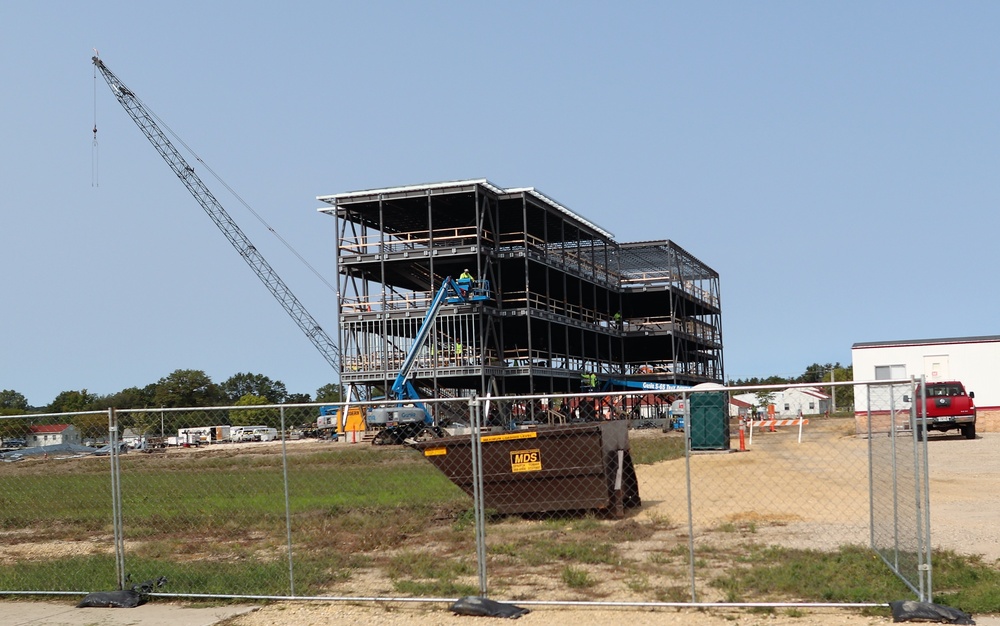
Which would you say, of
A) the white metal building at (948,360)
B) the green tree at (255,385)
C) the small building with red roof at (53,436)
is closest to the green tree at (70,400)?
the green tree at (255,385)

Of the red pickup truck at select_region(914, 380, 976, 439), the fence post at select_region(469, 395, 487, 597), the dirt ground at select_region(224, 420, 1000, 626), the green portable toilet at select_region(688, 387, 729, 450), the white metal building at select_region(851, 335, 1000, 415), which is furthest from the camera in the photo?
the white metal building at select_region(851, 335, 1000, 415)

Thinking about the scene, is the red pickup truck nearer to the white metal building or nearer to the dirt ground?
the dirt ground


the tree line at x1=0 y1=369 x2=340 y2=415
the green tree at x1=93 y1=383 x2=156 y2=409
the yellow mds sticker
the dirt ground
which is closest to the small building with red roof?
the dirt ground

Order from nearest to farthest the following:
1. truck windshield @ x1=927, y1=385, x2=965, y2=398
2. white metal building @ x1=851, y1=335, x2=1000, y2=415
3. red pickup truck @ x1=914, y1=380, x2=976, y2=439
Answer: red pickup truck @ x1=914, y1=380, x2=976, y2=439 → truck windshield @ x1=927, y1=385, x2=965, y2=398 → white metal building @ x1=851, y1=335, x2=1000, y2=415

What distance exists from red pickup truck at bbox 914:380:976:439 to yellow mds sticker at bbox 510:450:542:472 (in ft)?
78.3

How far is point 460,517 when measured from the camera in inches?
591

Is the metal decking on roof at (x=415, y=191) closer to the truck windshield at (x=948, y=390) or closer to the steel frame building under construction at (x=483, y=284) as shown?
the steel frame building under construction at (x=483, y=284)

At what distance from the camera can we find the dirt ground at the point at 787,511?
340 inches

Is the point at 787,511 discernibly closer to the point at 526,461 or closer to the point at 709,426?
the point at 526,461

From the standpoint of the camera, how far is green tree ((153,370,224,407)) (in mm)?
118094

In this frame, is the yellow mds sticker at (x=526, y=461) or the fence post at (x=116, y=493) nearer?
the fence post at (x=116, y=493)

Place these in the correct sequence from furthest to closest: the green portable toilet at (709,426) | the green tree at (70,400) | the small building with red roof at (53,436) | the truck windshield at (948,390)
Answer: the green tree at (70,400) < the truck windshield at (948,390) < the green portable toilet at (709,426) < the small building with red roof at (53,436)

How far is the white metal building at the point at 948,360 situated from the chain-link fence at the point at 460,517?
24060 millimetres

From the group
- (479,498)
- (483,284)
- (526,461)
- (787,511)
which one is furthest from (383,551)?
(483,284)
